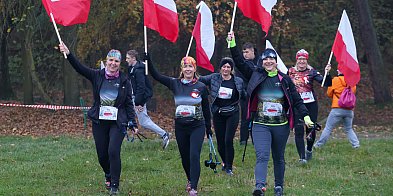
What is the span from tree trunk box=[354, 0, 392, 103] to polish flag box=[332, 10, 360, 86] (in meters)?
13.5

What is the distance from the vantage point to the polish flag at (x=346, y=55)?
12.8 metres

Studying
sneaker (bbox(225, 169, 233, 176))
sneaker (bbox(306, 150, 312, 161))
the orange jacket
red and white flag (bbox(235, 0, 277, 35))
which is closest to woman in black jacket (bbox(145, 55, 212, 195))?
sneaker (bbox(225, 169, 233, 176))

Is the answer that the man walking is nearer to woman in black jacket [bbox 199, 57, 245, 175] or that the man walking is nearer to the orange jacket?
woman in black jacket [bbox 199, 57, 245, 175]

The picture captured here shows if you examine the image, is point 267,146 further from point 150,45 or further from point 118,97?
point 150,45

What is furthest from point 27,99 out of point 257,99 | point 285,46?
point 257,99

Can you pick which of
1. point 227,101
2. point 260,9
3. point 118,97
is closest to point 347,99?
point 227,101

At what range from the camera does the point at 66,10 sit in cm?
1014

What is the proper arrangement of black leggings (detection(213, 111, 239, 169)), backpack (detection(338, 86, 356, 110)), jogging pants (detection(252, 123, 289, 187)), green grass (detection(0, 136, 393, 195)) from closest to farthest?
1. jogging pants (detection(252, 123, 289, 187))
2. green grass (detection(0, 136, 393, 195))
3. black leggings (detection(213, 111, 239, 169))
4. backpack (detection(338, 86, 356, 110))

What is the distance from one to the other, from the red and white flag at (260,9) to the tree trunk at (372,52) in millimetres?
15945

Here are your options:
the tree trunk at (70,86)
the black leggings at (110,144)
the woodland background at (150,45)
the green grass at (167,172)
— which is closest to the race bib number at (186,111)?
the black leggings at (110,144)

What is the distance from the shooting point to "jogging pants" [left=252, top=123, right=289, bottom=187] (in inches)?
348

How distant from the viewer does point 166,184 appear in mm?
10164

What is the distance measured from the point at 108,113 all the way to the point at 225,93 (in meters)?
2.49

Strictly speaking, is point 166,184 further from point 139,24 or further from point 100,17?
point 139,24
